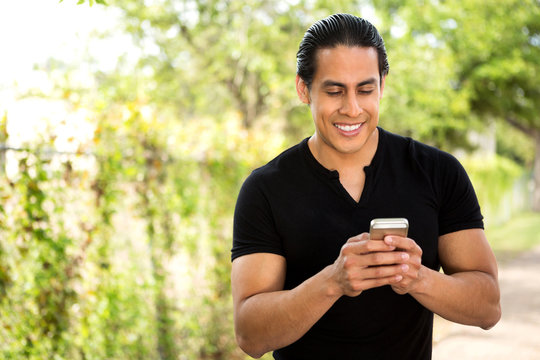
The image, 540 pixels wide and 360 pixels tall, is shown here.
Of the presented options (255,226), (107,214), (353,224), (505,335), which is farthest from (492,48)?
(255,226)

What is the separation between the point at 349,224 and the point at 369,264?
14.2 inches

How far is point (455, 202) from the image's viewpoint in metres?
2.10

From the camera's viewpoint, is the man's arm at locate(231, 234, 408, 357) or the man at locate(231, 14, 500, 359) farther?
the man at locate(231, 14, 500, 359)

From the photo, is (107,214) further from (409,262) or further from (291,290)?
(409,262)

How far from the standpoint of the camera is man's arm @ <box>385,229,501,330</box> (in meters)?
1.84

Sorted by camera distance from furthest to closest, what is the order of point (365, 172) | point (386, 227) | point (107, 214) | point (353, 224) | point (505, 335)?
1. point (505, 335)
2. point (107, 214)
3. point (365, 172)
4. point (353, 224)
5. point (386, 227)

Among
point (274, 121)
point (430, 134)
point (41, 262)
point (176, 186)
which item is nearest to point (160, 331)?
point (176, 186)

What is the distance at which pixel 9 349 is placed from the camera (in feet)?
10.9

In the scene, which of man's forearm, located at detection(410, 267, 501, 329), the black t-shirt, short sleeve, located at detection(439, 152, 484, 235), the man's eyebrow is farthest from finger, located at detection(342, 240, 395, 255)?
the man's eyebrow

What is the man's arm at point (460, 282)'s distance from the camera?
1837 mm

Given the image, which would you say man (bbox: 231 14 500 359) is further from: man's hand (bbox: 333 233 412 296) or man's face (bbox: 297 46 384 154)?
man's hand (bbox: 333 233 412 296)

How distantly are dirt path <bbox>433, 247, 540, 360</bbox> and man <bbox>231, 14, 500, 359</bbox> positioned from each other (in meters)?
3.85

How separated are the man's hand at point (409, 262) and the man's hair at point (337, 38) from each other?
2.38ft

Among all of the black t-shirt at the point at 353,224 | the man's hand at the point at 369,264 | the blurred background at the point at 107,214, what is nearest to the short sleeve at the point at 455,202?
the black t-shirt at the point at 353,224
